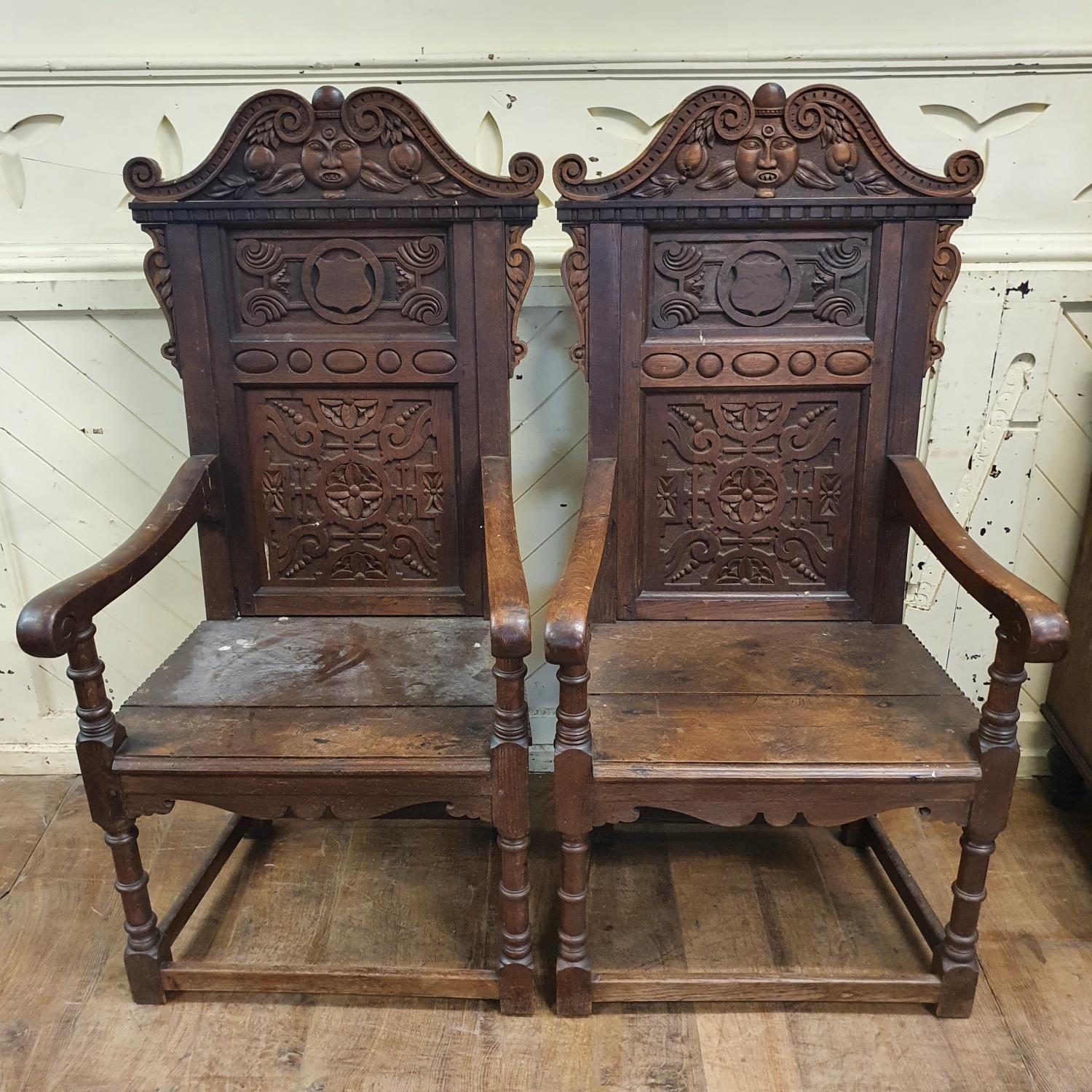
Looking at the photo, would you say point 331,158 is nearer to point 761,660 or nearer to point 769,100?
point 769,100

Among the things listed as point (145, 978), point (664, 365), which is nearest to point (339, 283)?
point (664, 365)

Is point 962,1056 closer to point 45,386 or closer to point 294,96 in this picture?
point 294,96

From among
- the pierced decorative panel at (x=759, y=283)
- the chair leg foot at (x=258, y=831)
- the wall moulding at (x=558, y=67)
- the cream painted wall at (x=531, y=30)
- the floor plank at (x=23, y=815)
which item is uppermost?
the cream painted wall at (x=531, y=30)

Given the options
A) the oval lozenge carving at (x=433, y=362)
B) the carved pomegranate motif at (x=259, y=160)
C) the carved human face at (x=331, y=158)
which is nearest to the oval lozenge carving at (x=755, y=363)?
the oval lozenge carving at (x=433, y=362)

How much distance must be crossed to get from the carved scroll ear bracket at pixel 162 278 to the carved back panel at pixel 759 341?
70 cm

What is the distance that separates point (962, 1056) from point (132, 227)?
213 cm

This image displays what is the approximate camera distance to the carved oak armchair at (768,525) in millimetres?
1331

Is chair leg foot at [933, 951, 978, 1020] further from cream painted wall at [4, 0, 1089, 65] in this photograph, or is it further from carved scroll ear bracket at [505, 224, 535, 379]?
cream painted wall at [4, 0, 1089, 65]

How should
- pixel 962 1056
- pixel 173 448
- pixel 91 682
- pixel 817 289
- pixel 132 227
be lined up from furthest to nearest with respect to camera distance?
1. pixel 173 448
2. pixel 132 227
3. pixel 817 289
4. pixel 962 1056
5. pixel 91 682

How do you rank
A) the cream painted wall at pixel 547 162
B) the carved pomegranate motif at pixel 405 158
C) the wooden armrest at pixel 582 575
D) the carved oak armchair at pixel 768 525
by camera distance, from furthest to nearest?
the cream painted wall at pixel 547 162 → the carved pomegranate motif at pixel 405 158 → the carved oak armchair at pixel 768 525 → the wooden armrest at pixel 582 575

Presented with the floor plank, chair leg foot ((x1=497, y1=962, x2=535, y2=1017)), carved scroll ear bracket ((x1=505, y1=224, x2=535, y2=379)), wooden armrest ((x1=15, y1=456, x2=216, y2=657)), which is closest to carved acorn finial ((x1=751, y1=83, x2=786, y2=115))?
carved scroll ear bracket ((x1=505, y1=224, x2=535, y2=379))

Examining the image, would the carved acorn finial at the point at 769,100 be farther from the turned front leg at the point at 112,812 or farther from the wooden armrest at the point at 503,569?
the turned front leg at the point at 112,812

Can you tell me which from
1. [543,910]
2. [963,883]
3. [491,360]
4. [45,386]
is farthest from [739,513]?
[45,386]

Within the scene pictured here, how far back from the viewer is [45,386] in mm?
1974
